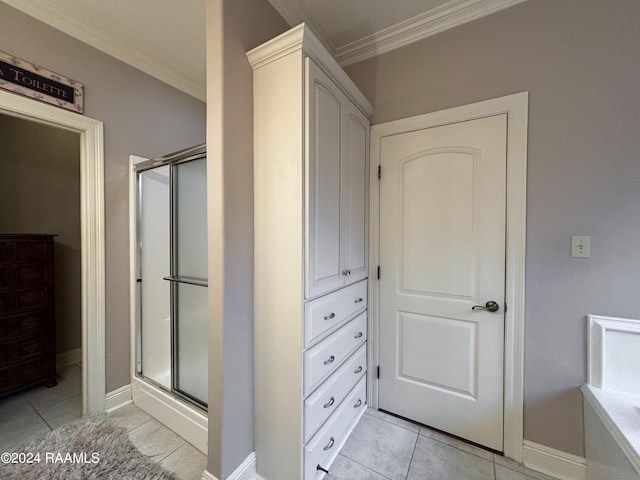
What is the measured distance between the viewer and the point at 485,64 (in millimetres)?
1492

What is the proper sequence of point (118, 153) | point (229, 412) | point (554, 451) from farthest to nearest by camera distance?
point (118, 153) < point (554, 451) < point (229, 412)

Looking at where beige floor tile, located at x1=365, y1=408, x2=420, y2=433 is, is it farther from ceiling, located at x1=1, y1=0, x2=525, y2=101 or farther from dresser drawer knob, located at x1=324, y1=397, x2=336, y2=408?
ceiling, located at x1=1, y1=0, x2=525, y2=101

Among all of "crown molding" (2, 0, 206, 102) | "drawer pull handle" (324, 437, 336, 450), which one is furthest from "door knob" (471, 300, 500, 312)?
"crown molding" (2, 0, 206, 102)

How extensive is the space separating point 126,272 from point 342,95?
2.00m

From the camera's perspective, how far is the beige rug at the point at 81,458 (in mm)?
1292

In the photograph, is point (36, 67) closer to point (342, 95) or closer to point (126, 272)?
point (126, 272)

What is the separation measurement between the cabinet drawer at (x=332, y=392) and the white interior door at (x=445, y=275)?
0.75ft

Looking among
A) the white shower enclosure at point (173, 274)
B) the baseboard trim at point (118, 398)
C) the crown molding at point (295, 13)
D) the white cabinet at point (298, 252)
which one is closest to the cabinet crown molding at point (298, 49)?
the white cabinet at point (298, 252)

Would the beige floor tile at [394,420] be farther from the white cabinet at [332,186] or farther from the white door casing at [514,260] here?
the white cabinet at [332,186]

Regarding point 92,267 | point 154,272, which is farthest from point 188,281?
point 92,267

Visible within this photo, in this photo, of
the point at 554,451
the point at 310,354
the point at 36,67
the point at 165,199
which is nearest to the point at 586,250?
the point at 554,451

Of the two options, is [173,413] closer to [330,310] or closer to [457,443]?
[330,310]

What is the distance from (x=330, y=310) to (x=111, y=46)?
94.8 inches

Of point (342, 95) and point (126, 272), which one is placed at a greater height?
point (342, 95)
